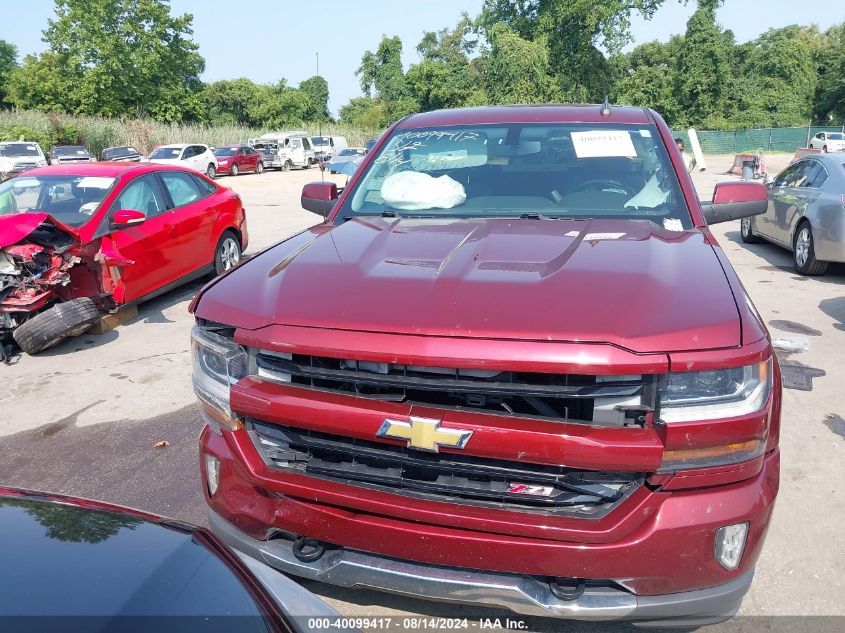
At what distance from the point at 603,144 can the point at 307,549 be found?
8.40 feet

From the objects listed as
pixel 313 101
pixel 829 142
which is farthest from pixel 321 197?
pixel 313 101

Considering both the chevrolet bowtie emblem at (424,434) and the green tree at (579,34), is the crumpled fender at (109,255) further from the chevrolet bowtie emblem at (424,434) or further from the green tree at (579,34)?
the green tree at (579,34)

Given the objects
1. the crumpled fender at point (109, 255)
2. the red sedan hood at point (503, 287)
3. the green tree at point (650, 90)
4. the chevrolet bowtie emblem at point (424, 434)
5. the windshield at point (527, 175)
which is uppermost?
the green tree at point (650, 90)

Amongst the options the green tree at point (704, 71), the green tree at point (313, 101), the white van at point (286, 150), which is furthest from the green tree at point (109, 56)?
the green tree at point (704, 71)

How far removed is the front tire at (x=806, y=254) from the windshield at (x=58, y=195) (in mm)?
8486

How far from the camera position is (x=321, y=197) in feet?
13.9

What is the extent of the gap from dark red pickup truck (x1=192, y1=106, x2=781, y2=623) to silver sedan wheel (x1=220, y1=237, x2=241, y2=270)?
6.56 meters

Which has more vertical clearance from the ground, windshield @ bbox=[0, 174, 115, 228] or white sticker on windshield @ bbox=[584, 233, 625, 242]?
white sticker on windshield @ bbox=[584, 233, 625, 242]

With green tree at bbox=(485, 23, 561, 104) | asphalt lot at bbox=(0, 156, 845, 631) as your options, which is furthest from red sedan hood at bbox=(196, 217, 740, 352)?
green tree at bbox=(485, 23, 561, 104)

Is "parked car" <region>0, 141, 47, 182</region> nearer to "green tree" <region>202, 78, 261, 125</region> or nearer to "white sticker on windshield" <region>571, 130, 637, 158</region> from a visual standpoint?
"white sticker on windshield" <region>571, 130, 637, 158</region>

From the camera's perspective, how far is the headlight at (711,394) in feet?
6.35

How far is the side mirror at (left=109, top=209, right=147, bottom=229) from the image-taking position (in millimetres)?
6547

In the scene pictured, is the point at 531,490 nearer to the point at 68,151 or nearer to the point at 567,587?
the point at 567,587

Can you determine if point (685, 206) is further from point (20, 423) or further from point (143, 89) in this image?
point (143, 89)
